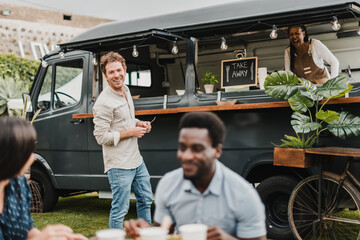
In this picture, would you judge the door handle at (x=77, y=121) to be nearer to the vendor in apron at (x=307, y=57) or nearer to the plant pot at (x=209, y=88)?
the plant pot at (x=209, y=88)

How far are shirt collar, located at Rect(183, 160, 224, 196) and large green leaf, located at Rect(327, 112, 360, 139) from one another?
244 centimetres

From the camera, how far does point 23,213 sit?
2.17 m

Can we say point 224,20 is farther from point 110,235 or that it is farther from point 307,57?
point 110,235

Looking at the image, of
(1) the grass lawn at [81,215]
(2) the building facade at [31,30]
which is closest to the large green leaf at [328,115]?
(1) the grass lawn at [81,215]

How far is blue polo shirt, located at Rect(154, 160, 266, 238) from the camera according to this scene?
71.7 inches

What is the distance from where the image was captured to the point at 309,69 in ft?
17.2

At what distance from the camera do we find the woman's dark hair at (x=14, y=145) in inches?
71.7

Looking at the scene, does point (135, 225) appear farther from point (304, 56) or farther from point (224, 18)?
point (304, 56)

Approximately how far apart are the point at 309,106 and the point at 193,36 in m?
1.74

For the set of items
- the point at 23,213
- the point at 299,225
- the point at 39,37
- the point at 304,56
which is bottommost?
the point at 299,225

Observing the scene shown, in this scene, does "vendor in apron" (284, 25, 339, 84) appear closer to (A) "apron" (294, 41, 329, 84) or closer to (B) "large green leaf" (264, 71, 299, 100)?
(A) "apron" (294, 41, 329, 84)

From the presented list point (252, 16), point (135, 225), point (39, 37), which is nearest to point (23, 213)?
point (135, 225)

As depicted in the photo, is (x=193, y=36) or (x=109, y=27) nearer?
(x=193, y=36)

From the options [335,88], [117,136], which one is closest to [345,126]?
[335,88]
